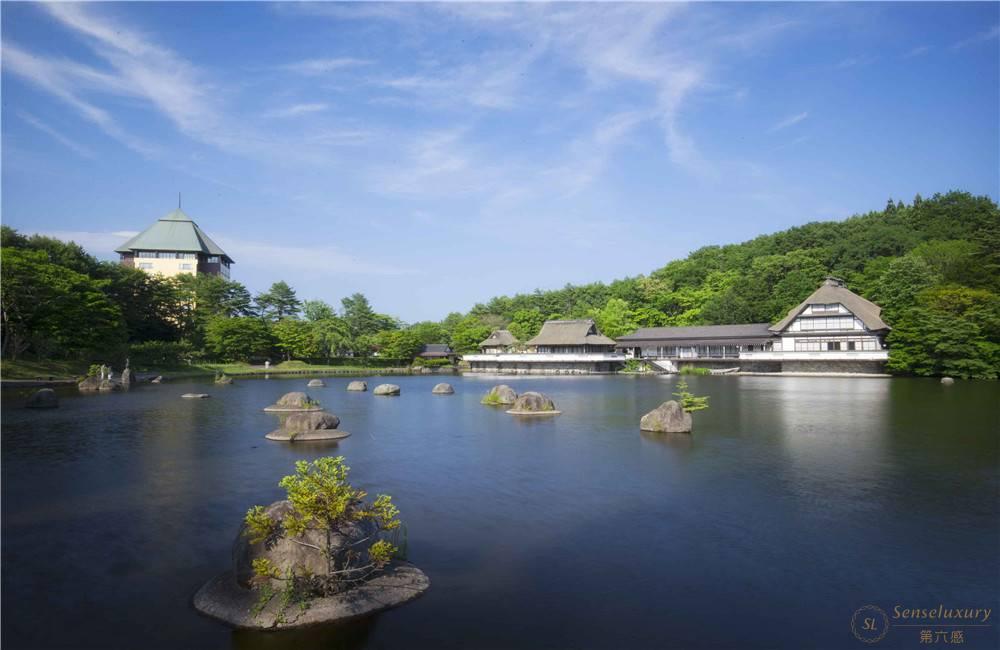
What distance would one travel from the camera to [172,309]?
194 feet

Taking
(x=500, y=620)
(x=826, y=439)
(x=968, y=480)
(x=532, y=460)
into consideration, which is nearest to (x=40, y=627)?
(x=500, y=620)

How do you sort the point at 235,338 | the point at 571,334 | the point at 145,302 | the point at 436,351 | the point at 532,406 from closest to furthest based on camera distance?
the point at 532,406 → the point at 145,302 → the point at 235,338 → the point at 571,334 → the point at 436,351

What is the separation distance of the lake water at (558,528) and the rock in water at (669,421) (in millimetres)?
612

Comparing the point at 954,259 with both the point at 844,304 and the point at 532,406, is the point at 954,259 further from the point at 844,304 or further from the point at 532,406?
the point at 532,406

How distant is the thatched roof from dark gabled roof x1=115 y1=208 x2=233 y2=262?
170 ft

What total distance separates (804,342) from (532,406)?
121 ft

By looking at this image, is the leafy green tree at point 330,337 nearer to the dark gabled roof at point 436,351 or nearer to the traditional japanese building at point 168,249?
the dark gabled roof at point 436,351

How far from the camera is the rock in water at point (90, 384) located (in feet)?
108

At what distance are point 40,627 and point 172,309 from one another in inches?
2372

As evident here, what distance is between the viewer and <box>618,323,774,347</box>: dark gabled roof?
55781 millimetres

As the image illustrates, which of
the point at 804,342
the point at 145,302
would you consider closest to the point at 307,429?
the point at 804,342

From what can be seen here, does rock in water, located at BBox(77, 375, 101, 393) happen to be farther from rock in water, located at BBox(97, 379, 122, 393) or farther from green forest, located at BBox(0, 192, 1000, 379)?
green forest, located at BBox(0, 192, 1000, 379)

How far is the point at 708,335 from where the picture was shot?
194 feet

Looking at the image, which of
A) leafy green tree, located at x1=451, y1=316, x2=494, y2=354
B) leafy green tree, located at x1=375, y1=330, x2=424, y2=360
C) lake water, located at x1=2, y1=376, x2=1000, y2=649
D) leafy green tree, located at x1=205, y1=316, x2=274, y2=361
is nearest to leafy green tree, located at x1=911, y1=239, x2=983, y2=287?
lake water, located at x1=2, y1=376, x2=1000, y2=649
